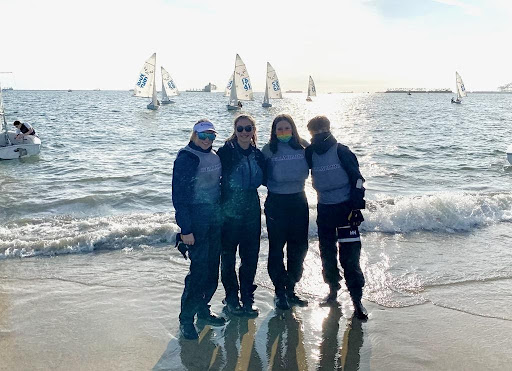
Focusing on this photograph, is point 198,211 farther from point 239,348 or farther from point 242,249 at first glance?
point 239,348

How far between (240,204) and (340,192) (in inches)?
41.5

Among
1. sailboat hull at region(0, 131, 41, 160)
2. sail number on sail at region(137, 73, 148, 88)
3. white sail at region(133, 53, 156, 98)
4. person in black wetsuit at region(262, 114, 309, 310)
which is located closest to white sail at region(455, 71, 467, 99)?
white sail at region(133, 53, 156, 98)

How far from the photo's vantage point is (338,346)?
3.79m

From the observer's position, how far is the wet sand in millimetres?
3562

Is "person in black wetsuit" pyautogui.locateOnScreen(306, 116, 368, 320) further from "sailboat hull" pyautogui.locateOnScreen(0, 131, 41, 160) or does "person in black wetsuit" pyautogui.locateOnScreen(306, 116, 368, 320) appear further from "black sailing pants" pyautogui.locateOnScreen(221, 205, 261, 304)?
"sailboat hull" pyautogui.locateOnScreen(0, 131, 41, 160)

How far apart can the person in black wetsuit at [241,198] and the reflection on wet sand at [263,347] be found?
1.01ft

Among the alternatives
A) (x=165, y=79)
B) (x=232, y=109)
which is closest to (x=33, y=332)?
(x=232, y=109)

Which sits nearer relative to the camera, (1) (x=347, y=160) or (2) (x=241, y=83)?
(1) (x=347, y=160)

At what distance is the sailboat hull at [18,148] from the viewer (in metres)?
17.1

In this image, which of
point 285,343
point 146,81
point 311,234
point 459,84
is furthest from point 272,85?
point 285,343

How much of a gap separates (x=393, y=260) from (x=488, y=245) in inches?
76.3

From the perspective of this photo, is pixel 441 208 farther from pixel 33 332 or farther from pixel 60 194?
pixel 60 194

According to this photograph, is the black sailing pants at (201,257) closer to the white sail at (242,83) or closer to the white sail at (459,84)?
the white sail at (242,83)

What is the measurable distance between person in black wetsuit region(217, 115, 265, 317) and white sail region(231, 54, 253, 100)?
48.1 m
